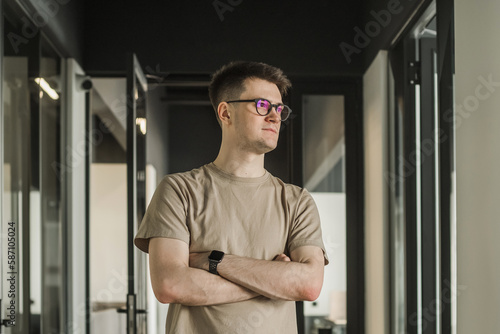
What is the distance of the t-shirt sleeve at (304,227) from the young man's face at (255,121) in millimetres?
178

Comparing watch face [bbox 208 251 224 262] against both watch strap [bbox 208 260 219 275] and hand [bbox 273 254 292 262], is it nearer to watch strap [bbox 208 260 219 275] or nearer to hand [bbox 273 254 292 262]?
watch strap [bbox 208 260 219 275]

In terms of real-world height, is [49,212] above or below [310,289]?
above

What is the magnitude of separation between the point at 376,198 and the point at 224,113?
2.42 metres

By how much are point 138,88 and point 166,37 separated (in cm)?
61

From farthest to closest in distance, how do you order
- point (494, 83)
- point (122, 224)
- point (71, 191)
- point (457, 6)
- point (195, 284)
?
1. point (122, 224)
2. point (71, 191)
3. point (457, 6)
4. point (494, 83)
5. point (195, 284)

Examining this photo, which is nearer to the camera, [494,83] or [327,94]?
[494,83]

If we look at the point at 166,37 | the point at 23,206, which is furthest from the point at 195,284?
the point at 166,37

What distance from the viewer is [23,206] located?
3.53m

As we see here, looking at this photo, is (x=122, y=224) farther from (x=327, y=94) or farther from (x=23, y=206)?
(x=23, y=206)

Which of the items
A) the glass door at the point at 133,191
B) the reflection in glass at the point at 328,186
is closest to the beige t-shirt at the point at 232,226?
the glass door at the point at 133,191

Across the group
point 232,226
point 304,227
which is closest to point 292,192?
point 304,227

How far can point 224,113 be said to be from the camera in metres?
2.06

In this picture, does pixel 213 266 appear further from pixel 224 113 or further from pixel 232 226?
pixel 224 113

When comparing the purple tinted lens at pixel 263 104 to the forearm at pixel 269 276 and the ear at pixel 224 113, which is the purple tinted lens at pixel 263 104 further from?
the forearm at pixel 269 276
